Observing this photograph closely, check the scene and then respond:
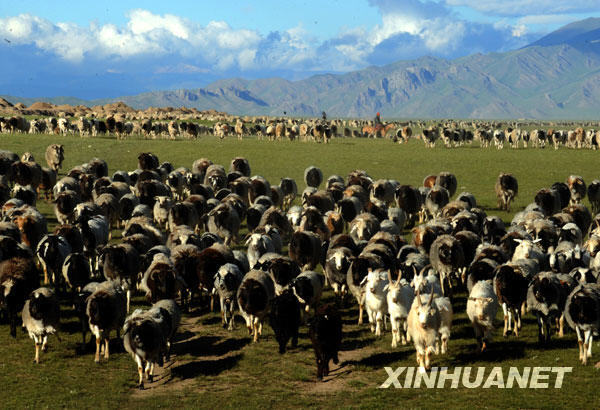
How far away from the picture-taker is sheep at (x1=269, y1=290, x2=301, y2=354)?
48.8 feet

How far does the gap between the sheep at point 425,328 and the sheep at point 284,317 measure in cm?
286

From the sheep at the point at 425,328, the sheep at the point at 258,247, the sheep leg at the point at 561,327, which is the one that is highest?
the sheep at the point at 258,247

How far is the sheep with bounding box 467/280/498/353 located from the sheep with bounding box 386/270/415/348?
1.46m

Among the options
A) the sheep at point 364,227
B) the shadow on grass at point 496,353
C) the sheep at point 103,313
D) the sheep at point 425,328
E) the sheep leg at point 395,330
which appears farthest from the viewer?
the sheep at point 364,227

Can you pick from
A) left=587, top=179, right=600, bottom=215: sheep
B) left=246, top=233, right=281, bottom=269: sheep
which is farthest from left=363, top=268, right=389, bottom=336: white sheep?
left=587, top=179, right=600, bottom=215: sheep

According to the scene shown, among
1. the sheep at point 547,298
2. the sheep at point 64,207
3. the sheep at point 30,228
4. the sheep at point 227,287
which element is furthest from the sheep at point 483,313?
the sheep at point 64,207

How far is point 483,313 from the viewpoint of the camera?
571 inches

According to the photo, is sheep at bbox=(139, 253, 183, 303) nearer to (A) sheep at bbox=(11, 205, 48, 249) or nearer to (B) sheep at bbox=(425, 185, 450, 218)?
(A) sheep at bbox=(11, 205, 48, 249)

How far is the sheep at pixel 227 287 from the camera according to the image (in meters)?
16.7

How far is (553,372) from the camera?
531 inches

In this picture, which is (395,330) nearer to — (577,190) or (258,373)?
(258,373)

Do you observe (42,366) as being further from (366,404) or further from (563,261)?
(563,261)

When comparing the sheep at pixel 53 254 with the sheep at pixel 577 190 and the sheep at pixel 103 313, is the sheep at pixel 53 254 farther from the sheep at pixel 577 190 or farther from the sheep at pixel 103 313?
the sheep at pixel 577 190

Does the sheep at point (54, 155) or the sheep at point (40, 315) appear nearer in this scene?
the sheep at point (40, 315)
